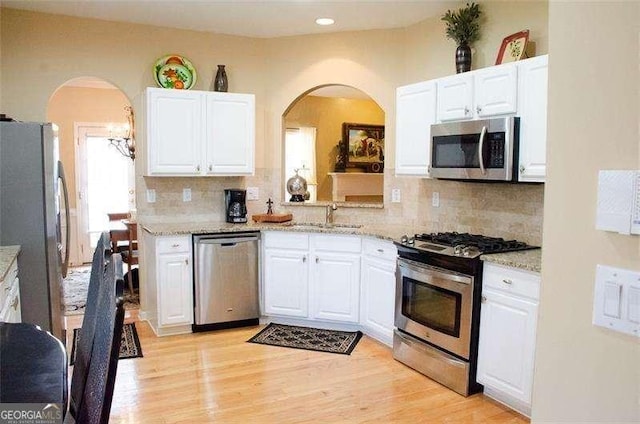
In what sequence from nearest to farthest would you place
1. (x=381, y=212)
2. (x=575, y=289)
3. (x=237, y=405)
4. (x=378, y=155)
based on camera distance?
(x=575, y=289)
(x=237, y=405)
(x=381, y=212)
(x=378, y=155)

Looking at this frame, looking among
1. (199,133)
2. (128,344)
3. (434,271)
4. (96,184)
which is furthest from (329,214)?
(96,184)

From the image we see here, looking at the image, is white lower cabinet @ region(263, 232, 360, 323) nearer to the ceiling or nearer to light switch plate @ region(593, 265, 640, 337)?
the ceiling

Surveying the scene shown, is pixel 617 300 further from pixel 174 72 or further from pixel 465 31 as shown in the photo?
pixel 174 72

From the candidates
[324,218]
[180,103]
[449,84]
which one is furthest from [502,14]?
[180,103]

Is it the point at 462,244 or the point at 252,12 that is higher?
the point at 252,12

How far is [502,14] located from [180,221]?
3.18m

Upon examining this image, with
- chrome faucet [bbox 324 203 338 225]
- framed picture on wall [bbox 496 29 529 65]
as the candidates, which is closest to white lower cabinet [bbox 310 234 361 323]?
chrome faucet [bbox 324 203 338 225]

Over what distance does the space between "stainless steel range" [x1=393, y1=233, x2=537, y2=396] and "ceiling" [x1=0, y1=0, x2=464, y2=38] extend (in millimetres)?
1829

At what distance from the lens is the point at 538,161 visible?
113 inches

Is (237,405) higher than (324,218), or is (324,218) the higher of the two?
(324,218)

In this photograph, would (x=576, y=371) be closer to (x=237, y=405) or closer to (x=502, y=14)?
(x=237, y=405)

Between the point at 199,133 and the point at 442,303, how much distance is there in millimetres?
2504

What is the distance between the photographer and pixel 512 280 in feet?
9.09

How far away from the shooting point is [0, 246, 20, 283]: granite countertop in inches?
94.1
